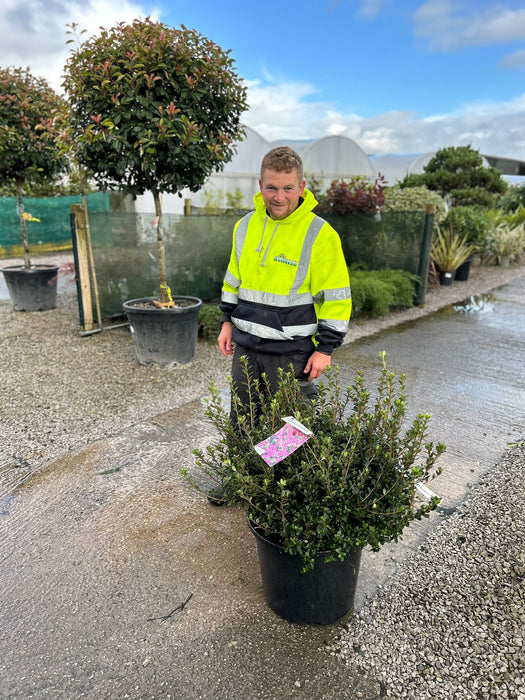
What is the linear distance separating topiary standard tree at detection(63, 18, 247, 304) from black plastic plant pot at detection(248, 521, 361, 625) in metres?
3.42

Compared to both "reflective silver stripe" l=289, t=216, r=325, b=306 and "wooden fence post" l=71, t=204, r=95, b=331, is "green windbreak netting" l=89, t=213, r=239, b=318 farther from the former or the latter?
"reflective silver stripe" l=289, t=216, r=325, b=306

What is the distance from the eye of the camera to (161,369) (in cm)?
481

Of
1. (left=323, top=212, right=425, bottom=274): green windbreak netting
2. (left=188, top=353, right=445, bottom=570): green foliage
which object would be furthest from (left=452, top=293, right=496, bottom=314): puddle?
(left=188, top=353, right=445, bottom=570): green foliage

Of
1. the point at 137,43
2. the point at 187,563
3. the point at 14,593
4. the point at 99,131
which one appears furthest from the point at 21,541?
the point at 137,43

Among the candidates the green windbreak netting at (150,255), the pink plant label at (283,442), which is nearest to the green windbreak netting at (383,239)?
the green windbreak netting at (150,255)

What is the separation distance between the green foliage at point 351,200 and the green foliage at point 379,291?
1077 millimetres

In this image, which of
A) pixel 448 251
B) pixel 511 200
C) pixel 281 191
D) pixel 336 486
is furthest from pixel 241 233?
pixel 511 200

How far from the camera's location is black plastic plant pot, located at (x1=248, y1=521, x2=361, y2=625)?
71.6 inches

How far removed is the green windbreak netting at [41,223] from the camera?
11461 mm

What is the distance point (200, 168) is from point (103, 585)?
144 inches

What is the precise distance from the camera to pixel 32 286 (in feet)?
22.4

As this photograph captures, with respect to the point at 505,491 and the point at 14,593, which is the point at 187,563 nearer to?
the point at 14,593

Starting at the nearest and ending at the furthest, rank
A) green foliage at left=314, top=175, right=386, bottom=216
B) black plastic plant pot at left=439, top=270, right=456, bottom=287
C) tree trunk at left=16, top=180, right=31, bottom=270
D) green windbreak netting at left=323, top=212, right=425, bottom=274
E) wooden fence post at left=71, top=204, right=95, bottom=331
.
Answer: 1. wooden fence post at left=71, top=204, right=95, bottom=331
2. tree trunk at left=16, top=180, right=31, bottom=270
3. green windbreak netting at left=323, top=212, right=425, bottom=274
4. green foliage at left=314, top=175, right=386, bottom=216
5. black plastic plant pot at left=439, top=270, right=456, bottom=287

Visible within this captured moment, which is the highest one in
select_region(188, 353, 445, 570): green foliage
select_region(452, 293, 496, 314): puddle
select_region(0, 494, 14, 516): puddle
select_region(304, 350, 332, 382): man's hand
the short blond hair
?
Result: the short blond hair
